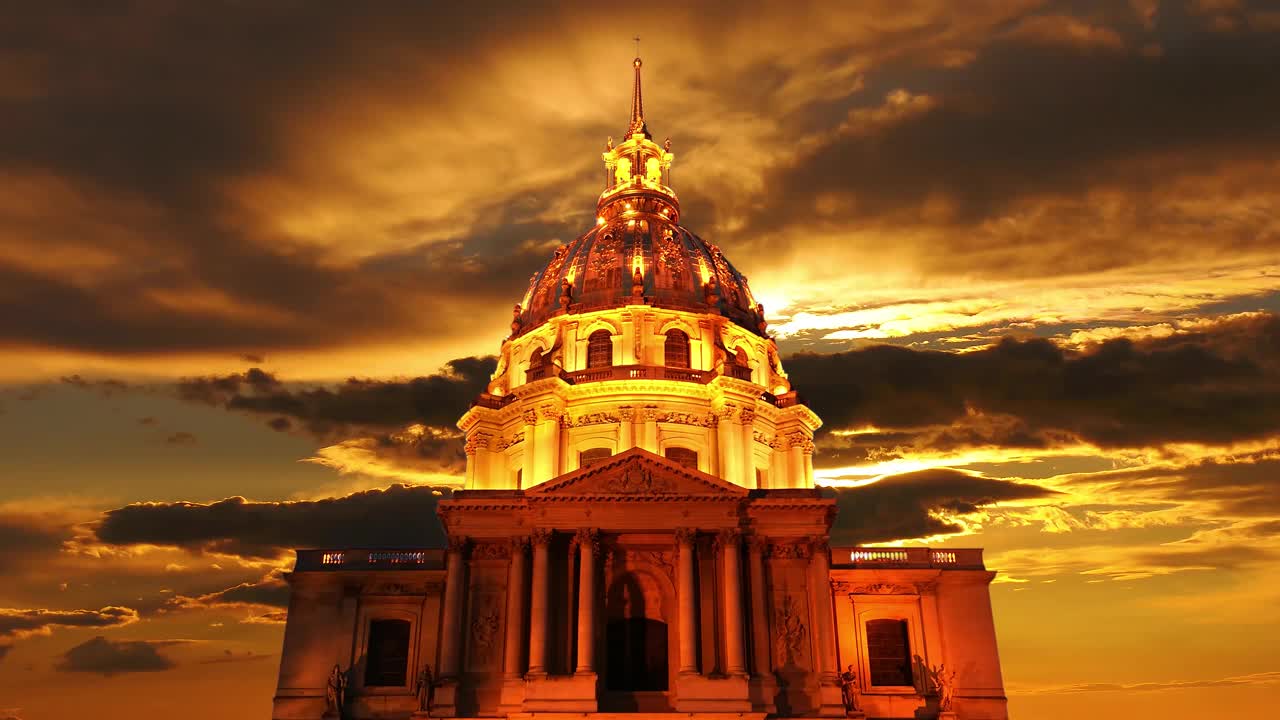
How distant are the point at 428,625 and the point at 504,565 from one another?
4636 mm

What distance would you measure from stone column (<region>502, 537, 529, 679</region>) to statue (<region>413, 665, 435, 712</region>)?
278 cm

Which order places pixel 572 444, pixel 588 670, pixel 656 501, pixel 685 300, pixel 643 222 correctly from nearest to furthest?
pixel 588 670
pixel 656 501
pixel 572 444
pixel 685 300
pixel 643 222

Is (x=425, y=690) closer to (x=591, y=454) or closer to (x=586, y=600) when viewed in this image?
(x=586, y=600)

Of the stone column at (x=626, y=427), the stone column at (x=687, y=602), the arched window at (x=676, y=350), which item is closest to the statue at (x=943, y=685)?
the stone column at (x=687, y=602)

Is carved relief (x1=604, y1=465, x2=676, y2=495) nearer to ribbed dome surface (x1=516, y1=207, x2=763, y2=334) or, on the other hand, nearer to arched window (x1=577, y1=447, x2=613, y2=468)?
arched window (x1=577, y1=447, x2=613, y2=468)

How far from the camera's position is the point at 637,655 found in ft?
141

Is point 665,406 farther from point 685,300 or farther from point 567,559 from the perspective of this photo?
point 567,559

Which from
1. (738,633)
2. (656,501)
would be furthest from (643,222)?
(738,633)

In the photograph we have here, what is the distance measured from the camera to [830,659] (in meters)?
41.0

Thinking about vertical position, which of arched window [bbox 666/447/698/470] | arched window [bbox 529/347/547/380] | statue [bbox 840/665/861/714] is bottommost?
statue [bbox 840/665/861/714]

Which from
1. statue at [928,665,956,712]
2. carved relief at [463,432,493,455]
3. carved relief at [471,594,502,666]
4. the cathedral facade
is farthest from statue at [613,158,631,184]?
statue at [928,665,956,712]

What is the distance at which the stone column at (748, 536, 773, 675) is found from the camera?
4084 centimetres

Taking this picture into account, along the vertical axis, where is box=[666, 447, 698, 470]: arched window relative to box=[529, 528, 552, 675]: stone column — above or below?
above

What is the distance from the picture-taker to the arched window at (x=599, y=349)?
195ft
